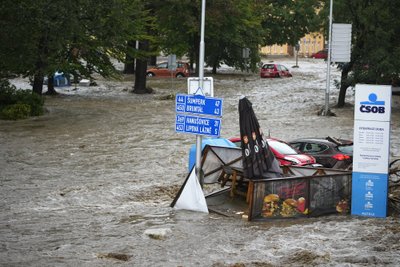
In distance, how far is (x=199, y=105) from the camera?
15062 mm

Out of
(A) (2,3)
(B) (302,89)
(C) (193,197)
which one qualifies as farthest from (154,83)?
(C) (193,197)

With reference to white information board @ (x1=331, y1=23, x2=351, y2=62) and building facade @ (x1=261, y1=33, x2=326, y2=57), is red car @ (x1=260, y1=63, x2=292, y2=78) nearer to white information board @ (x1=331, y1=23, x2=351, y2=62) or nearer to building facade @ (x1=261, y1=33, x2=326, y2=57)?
white information board @ (x1=331, y1=23, x2=351, y2=62)

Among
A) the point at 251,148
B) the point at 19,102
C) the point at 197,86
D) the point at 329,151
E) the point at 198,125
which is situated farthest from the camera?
the point at 19,102

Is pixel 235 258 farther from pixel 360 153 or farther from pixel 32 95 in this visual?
pixel 32 95

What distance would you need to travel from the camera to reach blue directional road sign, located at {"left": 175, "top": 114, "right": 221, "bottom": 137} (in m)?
14.9

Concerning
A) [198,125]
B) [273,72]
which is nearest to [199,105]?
[198,125]

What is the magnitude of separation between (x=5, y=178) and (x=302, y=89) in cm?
3133

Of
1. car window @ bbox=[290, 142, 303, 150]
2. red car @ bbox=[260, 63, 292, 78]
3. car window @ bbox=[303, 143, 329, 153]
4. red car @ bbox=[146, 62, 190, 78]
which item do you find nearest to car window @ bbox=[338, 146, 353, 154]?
car window @ bbox=[303, 143, 329, 153]

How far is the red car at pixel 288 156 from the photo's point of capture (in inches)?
696

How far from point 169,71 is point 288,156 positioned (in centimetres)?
4043

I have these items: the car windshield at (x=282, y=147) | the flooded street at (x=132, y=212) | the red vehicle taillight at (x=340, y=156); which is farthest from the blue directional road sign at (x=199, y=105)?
the red vehicle taillight at (x=340, y=156)

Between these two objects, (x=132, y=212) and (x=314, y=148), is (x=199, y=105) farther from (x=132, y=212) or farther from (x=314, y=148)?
(x=314, y=148)

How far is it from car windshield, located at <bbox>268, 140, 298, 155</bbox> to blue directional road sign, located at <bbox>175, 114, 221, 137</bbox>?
3815mm

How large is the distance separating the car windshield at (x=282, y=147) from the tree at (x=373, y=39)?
17112 mm
